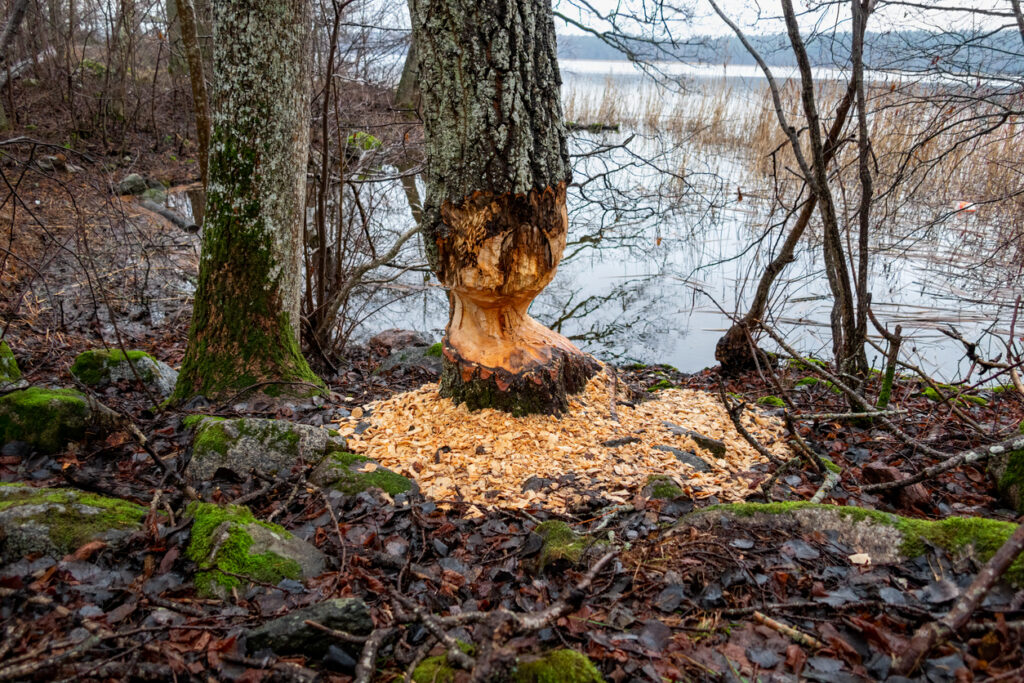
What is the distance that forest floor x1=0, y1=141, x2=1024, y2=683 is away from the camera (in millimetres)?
1838

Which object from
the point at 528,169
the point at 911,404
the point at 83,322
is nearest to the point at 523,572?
the point at 528,169

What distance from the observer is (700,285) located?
30.5 ft

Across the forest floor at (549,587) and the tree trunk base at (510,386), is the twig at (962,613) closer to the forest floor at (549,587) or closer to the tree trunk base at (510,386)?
the forest floor at (549,587)

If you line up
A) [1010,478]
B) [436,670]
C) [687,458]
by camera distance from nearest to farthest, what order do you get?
[436,670] < [1010,478] < [687,458]

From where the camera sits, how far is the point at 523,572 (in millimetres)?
2686

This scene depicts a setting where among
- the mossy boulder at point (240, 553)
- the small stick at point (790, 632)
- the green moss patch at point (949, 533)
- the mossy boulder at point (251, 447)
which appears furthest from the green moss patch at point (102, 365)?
the green moss patch at point (949, 533)

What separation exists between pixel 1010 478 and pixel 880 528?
132cm

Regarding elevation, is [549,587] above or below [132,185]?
below

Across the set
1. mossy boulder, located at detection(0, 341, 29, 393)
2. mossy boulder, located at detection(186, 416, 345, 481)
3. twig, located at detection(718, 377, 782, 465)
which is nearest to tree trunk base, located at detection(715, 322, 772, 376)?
twig, located at detection(718, 377, 782, 465)

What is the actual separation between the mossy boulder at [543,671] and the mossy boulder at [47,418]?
2.78 meters

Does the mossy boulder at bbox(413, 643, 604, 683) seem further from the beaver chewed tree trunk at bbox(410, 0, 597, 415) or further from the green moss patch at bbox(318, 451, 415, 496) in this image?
the beaver chewed tree trunk at bbox(410, 0, 597, 415)

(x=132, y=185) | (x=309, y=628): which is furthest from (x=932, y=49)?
(x=132, y=185)

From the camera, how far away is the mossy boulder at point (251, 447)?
11.0 feet

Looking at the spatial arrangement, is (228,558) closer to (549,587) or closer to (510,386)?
(549,587)
